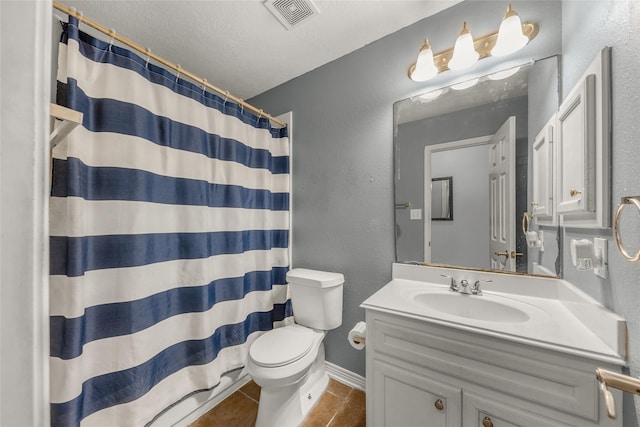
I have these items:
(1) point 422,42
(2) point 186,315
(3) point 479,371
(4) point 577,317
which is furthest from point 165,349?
(1) point 422,42

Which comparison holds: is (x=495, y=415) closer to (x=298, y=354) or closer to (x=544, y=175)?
(x=298, y=354)

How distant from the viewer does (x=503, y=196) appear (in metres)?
1.22

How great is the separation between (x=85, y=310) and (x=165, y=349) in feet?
1.37

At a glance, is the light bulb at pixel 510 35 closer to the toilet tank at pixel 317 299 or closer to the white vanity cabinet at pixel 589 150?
the white vanity cabinet at pixel 589 150

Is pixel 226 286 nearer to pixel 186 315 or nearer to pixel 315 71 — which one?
pixel 186 315

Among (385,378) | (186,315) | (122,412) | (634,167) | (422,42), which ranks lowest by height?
(122,412)

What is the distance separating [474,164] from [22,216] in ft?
5.18

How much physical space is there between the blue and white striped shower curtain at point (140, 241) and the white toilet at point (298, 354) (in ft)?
1.09

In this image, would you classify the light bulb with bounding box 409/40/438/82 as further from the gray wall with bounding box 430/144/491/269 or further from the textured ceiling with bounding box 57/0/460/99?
the gray wall with bounding box 430/144/491/269

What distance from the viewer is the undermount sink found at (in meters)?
1.07

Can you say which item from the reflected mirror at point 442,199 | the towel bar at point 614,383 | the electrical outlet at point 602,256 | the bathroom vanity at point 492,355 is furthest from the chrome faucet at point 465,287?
the towel bar at point 614,383

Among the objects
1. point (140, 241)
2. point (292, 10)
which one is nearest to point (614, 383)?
point (140, 241)

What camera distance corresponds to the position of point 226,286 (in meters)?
1.52

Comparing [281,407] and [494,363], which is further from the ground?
[494,363]
